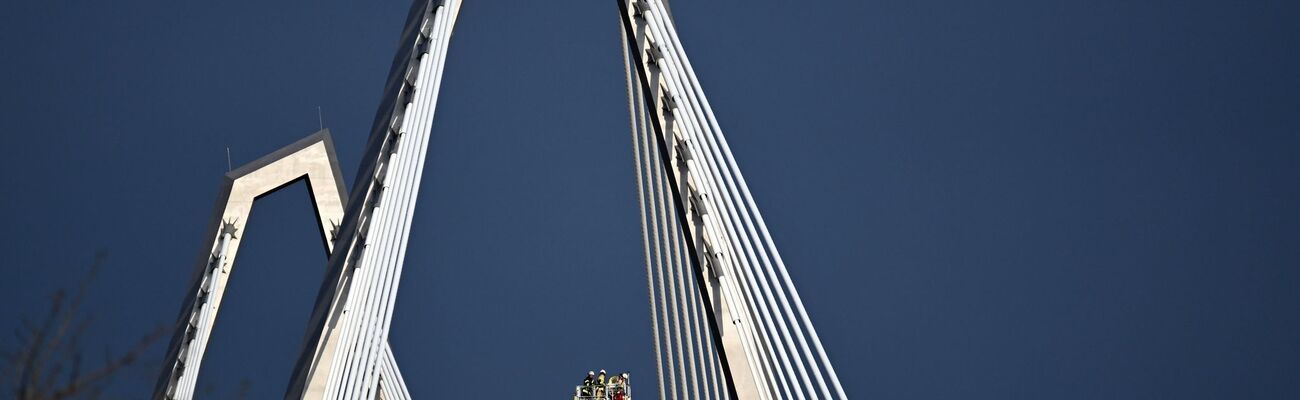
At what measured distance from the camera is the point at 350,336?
54.7ft

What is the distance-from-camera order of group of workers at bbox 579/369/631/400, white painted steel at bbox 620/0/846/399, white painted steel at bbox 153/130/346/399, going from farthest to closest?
group of workers at bbox 579/369/631/400 < white painted steel at bbox 153/130/346/399 < white painted steel at bbox 620/0/846/399

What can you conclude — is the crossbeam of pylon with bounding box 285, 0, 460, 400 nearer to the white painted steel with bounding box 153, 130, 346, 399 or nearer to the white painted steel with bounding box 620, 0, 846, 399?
the white painted steel with bounding box 620, 0, 846, 399

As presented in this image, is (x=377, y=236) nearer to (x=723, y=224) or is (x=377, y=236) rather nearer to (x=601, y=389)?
(x=723, y=224)

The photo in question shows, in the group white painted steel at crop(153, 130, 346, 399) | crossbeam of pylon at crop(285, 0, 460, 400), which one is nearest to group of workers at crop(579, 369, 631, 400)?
white painted steel at crop(153, 130, 346, 399)

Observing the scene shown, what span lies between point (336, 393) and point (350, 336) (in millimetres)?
659

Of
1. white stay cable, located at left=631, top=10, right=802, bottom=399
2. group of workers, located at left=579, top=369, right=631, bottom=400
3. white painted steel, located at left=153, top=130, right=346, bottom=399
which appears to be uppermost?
group of workers, located at left=579, top=369, right=631, bottom=400

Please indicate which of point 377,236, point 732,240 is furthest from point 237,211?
point 732,240

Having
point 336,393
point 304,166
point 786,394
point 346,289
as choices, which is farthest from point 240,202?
point 786,394

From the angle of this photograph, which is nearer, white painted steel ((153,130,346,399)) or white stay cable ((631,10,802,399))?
white stay cable ((631,10,802,399))

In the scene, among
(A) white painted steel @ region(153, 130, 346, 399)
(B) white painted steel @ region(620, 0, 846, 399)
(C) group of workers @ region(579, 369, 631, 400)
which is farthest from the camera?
(C) group of workers @ region(579, 369, 631, 400)

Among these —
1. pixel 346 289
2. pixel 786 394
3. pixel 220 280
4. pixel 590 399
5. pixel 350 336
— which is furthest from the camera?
pixel 590 399

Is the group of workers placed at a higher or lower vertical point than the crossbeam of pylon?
higher

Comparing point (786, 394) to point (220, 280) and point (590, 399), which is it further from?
point (590, 399)

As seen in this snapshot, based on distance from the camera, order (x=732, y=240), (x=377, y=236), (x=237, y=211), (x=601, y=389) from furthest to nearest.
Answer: (x=601, y=389) → (x=237, y=211) → (x=377, y=236) → (x=732, y=240)
